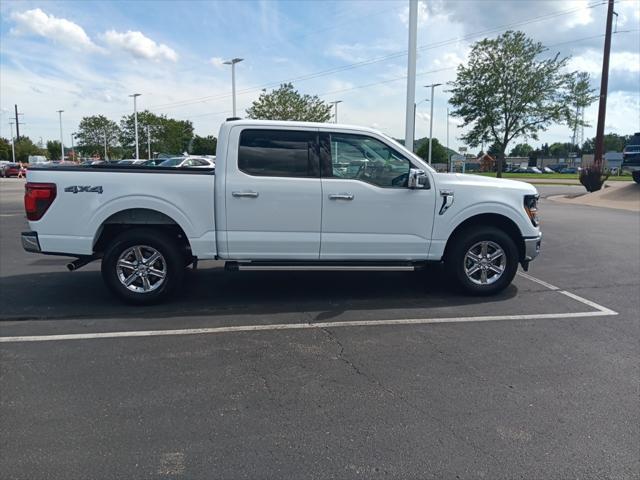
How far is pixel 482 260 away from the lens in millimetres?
5969

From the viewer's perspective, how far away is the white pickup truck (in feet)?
17.3

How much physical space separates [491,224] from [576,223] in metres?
8.82

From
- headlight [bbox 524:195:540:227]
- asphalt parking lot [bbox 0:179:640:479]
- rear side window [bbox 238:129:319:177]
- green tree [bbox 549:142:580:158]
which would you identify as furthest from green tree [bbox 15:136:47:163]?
green tree [bbox 549:142:580:158]

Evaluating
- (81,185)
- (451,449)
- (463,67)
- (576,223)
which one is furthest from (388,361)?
(463,67)

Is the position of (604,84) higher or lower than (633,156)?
higher

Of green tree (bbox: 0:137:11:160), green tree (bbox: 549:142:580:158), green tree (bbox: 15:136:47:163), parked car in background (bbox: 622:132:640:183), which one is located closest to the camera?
parked car in background (bbox: 622:132:640:183)

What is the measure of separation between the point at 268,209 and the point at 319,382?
230cm

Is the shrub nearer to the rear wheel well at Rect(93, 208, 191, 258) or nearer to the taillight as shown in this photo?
the rear wheel well at Rect(93, 208, 191, 258)

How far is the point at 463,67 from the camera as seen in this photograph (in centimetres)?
3238

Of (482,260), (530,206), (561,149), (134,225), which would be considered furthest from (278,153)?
(561,149)

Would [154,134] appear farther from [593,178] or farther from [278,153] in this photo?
[278,153]

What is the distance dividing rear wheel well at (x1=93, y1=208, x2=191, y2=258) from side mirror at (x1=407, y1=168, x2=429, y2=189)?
8.66 feet

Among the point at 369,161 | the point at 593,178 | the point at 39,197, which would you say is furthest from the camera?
the point at 593,178

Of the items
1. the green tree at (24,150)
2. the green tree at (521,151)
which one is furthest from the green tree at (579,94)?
the green tree at (521,151)
